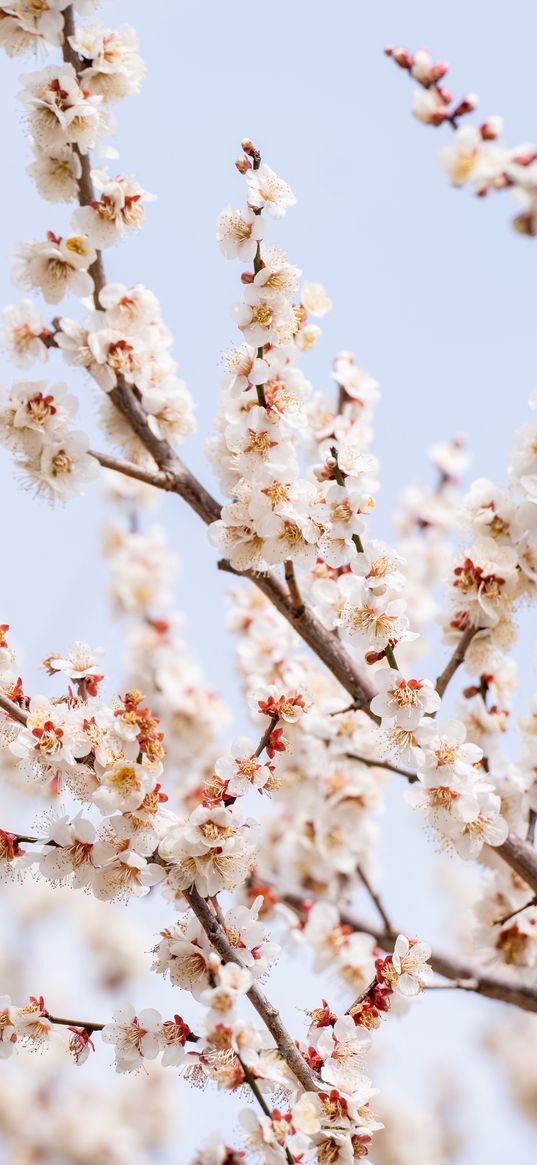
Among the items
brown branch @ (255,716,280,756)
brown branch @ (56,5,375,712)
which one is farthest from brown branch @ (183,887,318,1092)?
brown branch @ (56,5,375,712)

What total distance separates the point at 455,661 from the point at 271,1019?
1166 mm

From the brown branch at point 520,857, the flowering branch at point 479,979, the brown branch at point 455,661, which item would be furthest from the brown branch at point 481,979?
the brown branch at point 455,661

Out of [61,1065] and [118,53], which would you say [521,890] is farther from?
[61,1065]

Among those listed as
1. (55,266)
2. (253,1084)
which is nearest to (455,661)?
(253,1084)

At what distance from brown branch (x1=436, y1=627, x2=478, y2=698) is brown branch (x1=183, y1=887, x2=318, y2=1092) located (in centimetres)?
100

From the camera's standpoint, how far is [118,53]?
3.04m

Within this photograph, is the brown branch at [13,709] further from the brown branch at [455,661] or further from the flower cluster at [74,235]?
the brown branch at [455,661]

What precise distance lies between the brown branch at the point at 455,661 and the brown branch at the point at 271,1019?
1002 millimetres

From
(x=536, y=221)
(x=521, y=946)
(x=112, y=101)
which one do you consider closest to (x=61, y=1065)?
(x=521, y=946)

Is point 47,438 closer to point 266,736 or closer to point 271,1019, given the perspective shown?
point 266,736

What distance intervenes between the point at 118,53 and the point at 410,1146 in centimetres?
982

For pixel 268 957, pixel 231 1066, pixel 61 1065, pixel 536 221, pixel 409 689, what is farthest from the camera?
pixel 61 1065

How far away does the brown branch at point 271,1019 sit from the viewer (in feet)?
8.21

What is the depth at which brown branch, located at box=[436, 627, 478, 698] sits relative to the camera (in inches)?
123
